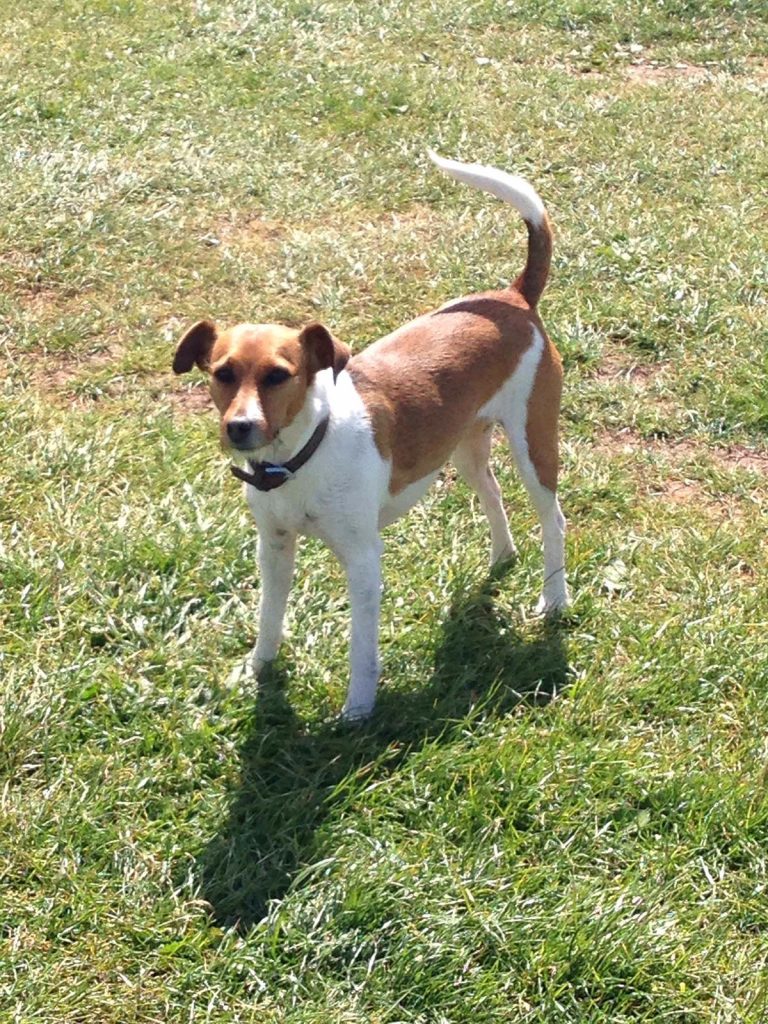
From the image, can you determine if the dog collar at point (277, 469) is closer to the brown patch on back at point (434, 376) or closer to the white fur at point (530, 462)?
the brown patch on back at point (434, 376)

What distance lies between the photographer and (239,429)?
3379mm

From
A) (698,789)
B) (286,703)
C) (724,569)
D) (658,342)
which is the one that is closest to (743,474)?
(724,569)

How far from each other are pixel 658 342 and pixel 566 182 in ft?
7.74

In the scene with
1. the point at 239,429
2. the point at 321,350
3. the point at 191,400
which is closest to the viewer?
the point at 239,429

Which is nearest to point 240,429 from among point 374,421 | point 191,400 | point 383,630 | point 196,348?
point 196,348

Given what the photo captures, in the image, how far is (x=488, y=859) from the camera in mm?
3523

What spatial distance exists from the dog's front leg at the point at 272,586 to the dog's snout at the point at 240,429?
24.3 inches

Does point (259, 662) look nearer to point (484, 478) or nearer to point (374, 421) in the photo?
point (374, 421)

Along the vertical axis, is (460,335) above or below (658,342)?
above

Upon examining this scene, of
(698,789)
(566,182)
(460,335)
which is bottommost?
(566,182)

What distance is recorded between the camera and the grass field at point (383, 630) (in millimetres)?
3285

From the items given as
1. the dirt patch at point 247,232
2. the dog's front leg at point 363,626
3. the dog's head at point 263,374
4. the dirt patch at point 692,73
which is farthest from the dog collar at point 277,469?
the dirt patch at point 692,73

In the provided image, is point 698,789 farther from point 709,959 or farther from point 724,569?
point 724,569

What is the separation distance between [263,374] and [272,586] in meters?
0.93
